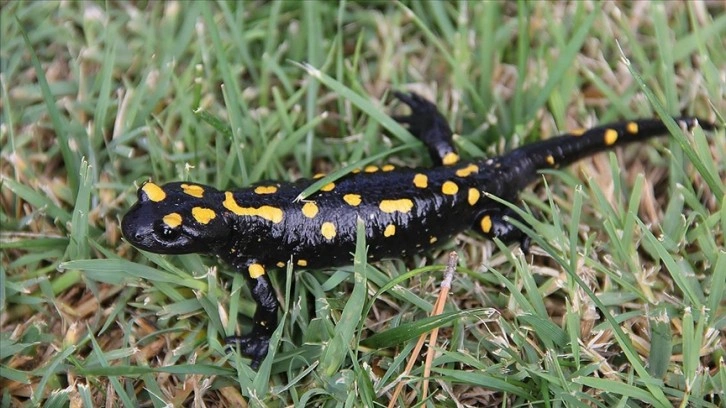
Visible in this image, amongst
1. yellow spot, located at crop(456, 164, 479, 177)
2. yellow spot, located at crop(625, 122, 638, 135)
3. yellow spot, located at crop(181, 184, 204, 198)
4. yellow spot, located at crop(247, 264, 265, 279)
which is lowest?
yellow spot, located at crop(247, 264, 265, 279)

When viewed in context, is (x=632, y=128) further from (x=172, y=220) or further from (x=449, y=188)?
(x=172, y=220)

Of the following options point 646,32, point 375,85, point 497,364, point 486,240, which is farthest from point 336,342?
point 646,32

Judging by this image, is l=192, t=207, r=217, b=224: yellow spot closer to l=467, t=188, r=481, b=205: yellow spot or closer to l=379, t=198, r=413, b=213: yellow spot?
l=379, t=198, r=413, b=213: yellow spot

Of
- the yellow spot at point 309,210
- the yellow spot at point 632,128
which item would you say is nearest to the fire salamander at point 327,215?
the yellow spot at point 309,210

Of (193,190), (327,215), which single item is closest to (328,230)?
(327,215)

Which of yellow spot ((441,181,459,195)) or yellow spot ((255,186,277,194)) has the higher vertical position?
yellow spot ((441,181,459,195))

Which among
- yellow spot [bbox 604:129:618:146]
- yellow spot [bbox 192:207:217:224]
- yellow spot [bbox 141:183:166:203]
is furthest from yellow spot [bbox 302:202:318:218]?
yellow spot [bbox 604:129:618:146]

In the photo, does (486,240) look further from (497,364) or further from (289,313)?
(289,313)
